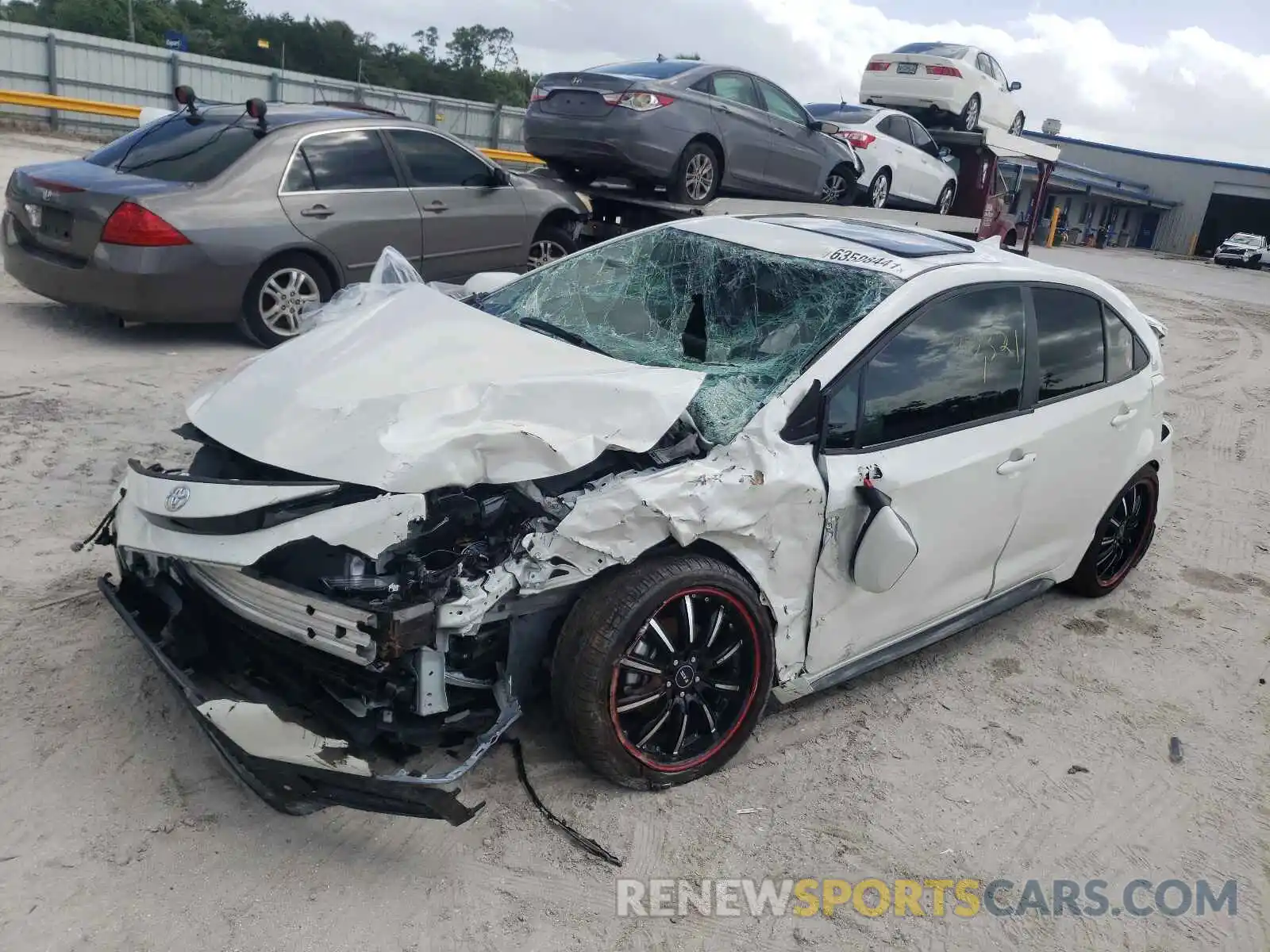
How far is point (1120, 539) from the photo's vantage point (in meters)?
4.81

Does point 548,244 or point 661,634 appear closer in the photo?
point 661,634

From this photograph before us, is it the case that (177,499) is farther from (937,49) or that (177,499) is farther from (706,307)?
(937,49)

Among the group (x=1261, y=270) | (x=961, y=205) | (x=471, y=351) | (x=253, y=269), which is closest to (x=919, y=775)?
(x=471, y=351)

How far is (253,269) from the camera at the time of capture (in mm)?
6723

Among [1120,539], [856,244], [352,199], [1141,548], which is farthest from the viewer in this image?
[352,199]

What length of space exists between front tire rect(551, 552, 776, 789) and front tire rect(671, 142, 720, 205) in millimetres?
6057

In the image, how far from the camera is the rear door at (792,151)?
30.6 feet

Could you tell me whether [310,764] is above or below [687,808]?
above

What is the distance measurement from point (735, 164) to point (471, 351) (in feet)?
20.5

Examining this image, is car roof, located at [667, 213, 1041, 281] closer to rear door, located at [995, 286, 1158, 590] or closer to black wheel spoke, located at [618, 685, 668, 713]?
rear door, located at [995, 286, 1158, 590]

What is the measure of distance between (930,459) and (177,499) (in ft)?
7.89

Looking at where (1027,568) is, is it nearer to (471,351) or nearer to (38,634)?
(471,351)

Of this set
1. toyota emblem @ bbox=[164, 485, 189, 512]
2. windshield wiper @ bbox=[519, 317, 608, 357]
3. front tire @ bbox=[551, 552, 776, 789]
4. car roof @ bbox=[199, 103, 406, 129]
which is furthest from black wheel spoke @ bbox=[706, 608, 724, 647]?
car roof @ bbox=[199, 103, 406, 129]

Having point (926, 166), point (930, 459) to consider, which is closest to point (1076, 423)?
point (930, 459)
